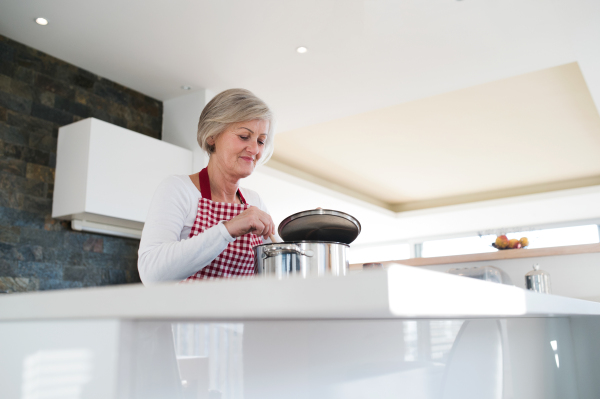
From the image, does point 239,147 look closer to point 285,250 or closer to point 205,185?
point 205,185

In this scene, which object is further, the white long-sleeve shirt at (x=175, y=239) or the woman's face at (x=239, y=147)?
the woman's face at (x=239, y=147)

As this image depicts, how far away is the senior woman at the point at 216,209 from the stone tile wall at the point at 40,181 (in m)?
1.67

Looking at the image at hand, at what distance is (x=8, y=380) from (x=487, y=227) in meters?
8.56

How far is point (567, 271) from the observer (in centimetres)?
243

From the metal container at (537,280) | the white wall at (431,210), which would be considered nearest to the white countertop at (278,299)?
the metal container at (537,280)

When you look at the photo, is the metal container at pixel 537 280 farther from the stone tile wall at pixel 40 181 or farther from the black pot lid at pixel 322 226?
the stone tile wall at pixel 40 181

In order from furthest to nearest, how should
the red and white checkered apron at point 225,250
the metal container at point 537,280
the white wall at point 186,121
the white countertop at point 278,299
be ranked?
the white wall at point 186,121 → the metal container at point 537,280 → the red and white checkered apron at point 225,250 → the white countertop at point 278,299

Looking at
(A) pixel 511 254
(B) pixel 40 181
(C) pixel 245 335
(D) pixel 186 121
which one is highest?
(D) pixel 186 121

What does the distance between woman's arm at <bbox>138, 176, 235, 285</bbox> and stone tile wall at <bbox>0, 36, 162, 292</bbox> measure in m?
1.78

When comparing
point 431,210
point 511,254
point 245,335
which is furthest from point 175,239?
point 431,210

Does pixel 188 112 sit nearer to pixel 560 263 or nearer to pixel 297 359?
pixel 560 263

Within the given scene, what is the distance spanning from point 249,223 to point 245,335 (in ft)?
1.72

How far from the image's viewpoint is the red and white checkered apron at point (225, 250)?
1515mm

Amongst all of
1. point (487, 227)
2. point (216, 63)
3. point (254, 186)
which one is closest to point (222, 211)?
point (216, 63)
